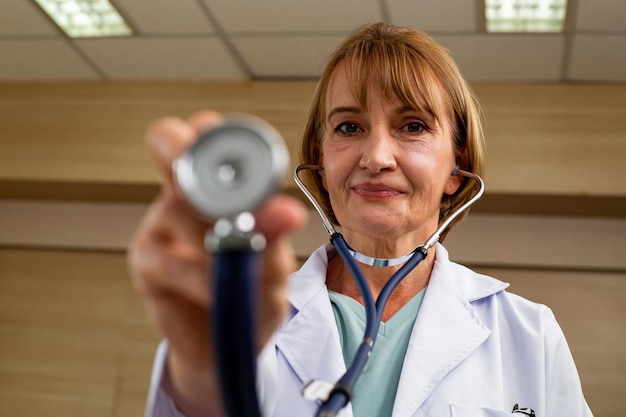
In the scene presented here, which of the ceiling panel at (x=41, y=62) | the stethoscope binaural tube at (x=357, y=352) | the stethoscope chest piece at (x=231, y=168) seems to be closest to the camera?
the stethoscope chest piece at (x=231, y=168)

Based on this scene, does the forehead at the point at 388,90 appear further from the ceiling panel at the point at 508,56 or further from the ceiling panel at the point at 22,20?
the ceiling panel at the point at 22,20

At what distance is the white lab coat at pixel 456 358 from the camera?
44.4 inches

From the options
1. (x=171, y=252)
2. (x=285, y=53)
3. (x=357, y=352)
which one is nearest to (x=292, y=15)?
(x=285, y=53)

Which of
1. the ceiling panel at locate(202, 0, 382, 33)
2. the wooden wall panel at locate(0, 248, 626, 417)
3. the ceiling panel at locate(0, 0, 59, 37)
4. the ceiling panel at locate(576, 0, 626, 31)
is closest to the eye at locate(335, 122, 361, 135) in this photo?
the ceiling panel at locate(202, 0, 382, 33)

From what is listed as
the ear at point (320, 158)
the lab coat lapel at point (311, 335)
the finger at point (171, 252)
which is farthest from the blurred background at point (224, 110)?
the finger at point (171, 252)

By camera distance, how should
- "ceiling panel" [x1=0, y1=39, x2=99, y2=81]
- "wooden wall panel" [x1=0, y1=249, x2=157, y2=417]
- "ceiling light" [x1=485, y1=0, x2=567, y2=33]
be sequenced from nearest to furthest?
1. "ceiling light" [x1=485, y1=0, x2=567, y2=33]
2. "ceiling panel" [x1=0, y1=39, x2=99, y2=81]
3. "wooden wall panel" [x1=0, y1=249, x2=157, y2=417]

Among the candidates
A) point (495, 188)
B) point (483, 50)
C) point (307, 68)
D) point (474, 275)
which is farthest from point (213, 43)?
point (474, 275)

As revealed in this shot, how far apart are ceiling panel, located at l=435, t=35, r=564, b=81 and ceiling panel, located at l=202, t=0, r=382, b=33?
36cm

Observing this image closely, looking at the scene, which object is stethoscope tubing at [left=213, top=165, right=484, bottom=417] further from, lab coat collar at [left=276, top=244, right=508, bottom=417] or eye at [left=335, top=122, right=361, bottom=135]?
eye at [left=335, top=122, right=361, bottom=135]

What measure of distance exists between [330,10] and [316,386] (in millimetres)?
2601

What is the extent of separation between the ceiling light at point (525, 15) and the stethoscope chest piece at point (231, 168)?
273cm

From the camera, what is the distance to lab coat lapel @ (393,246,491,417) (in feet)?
3.67

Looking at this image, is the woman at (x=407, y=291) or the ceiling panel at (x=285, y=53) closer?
the woman at (x=407, y=291)

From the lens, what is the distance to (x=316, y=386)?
64cm
